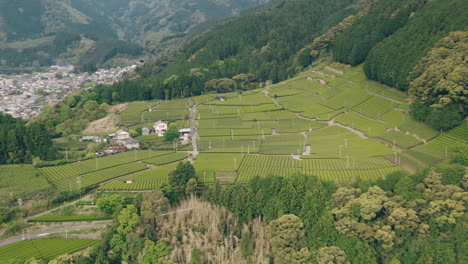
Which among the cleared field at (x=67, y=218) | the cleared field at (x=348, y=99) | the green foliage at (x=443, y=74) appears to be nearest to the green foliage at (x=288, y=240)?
the cleared field at (x=67, y=218)

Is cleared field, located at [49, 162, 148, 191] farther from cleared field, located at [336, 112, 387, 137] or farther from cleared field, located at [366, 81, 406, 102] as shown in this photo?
cleared field, located at [366, 81, 406, 102]

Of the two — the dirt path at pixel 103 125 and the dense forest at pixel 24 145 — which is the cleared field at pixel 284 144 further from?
the dense forest at pixel 24 145

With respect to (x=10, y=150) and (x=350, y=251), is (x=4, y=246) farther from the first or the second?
(x=350, y=251)

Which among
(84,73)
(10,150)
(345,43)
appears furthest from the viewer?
(84,73)

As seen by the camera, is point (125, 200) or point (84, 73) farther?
point (84, 73)

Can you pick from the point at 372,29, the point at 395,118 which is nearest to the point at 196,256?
the point at 395,118

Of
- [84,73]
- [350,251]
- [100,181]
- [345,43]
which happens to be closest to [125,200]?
[100,181]

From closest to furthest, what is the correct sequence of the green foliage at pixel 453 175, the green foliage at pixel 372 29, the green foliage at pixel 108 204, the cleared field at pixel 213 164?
the green foliage at pixel 453 175 → the green foliage at pixel 108 204 → the cleared field at pixel 213 164 → the green foliage at pixel 372 29
